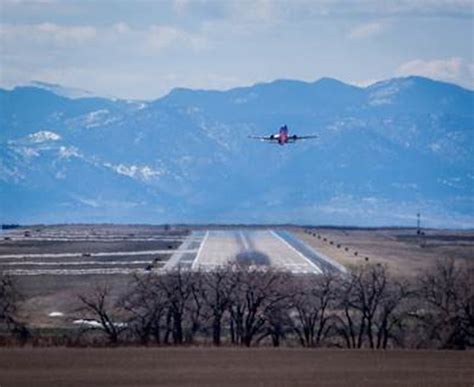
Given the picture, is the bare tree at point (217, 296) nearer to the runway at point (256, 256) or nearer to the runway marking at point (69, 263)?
the runway at point (256, 256)

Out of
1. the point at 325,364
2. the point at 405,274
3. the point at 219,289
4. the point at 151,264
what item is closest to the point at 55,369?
the point at 325,364

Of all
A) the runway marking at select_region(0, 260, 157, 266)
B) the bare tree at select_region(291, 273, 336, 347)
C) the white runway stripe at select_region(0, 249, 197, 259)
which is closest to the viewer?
the bare tree at select_region(291, 273, 336, 347)

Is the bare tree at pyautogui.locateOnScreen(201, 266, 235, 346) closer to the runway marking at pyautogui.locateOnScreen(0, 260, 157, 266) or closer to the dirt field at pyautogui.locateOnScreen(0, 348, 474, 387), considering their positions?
the dirt field at pyautogui.locateOnScreen(0, 348, 474, 387)

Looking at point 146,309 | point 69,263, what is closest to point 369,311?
point 146,309

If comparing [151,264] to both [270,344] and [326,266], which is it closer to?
[326,266]

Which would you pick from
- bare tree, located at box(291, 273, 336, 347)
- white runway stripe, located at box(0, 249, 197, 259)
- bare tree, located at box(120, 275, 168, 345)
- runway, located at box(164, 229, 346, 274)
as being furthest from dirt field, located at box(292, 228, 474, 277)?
bare tree, located at box(120, 275, 168, 345)
